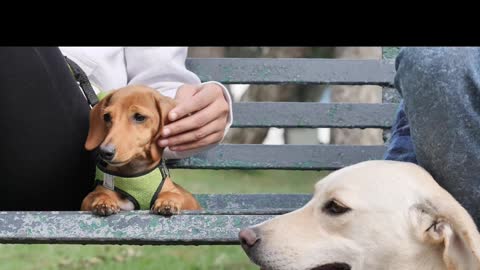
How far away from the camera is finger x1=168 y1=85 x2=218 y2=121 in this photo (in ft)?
8.79

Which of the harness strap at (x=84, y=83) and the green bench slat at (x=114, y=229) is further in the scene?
the harness strap at (x=84, y=83)

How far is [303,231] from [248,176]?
9985 mm

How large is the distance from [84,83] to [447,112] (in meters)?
1.30

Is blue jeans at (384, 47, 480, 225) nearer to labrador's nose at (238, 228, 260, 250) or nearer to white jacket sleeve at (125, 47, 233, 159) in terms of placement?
labrador's nose at (238, 228, 260, 250)

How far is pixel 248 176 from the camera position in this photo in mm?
12195

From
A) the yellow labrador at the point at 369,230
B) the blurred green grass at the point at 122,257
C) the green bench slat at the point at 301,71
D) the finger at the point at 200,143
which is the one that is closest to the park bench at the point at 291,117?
the green bench slat at the point at 301,71

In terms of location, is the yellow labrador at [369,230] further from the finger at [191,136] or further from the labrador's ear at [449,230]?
the finger at [191,136]

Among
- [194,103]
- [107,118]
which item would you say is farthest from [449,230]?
[107,118]

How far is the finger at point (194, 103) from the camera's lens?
268cm

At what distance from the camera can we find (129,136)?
2592mm

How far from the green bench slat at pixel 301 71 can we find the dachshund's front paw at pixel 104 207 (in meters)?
1.11

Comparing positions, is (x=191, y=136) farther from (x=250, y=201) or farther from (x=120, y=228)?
(x=250, y=201)

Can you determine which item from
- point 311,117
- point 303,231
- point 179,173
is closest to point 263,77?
point 311,117
